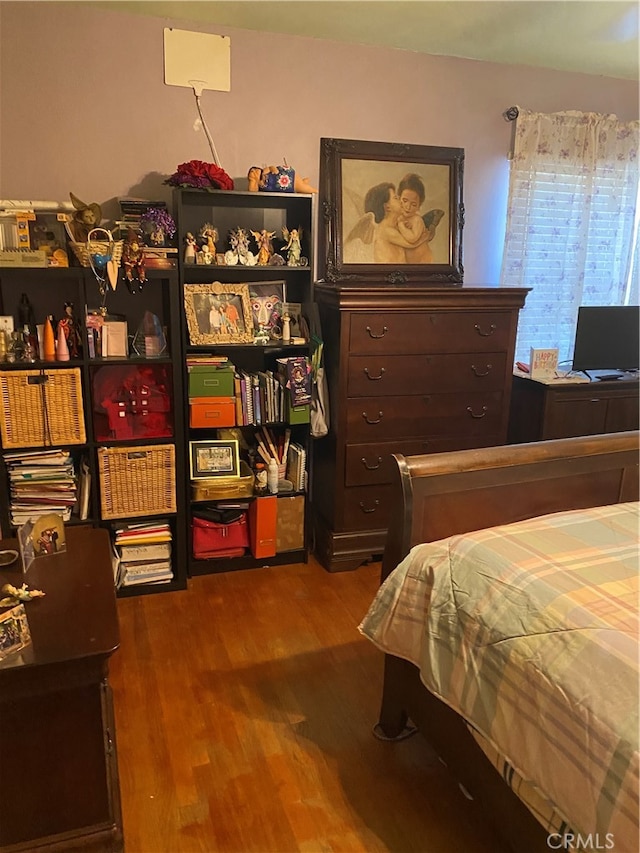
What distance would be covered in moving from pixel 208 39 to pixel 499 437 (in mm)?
2253

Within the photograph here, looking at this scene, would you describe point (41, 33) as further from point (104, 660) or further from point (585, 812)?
point (585, 812)

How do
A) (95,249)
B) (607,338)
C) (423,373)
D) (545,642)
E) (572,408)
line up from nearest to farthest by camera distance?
(545,642)
(95,249)
(423,373)
(572,408)
(607,338)

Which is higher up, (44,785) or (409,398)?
(409,398)

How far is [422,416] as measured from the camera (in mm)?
3068

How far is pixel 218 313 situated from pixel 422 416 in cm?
106

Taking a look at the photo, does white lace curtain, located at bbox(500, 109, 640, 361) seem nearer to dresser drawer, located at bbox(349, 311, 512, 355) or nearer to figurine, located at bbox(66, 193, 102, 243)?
dresser drawer, located at bbox(349, 311, 512, 355)

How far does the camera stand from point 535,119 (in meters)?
3.34

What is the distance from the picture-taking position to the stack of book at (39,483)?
2627mm

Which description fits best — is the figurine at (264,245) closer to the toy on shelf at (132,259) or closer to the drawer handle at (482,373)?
the toy on shelf at (132,259)

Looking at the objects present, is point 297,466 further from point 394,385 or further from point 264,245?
point 264,245

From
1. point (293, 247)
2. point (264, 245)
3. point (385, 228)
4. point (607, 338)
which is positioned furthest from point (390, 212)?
point (607, 338)

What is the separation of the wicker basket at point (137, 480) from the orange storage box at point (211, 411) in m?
0.17

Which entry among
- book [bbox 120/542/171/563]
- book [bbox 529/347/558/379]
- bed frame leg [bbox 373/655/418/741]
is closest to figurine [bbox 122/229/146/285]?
book [bbox 120/542/171/563]

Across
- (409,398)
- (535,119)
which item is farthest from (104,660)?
(535,119)
